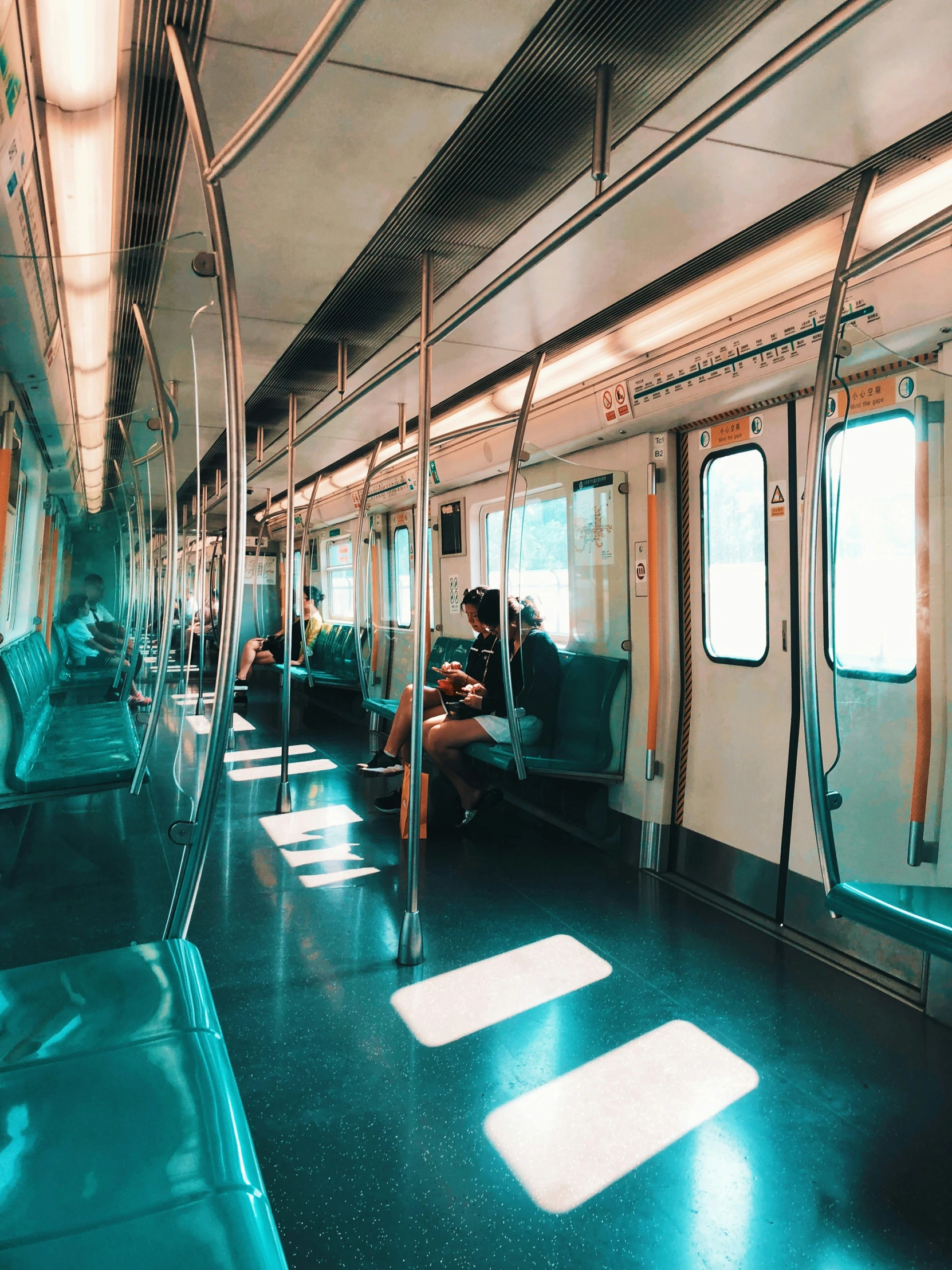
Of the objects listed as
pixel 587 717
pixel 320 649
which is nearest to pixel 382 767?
pixel 587 717

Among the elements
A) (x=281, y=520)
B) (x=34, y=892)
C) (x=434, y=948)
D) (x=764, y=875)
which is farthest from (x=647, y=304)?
(x=281, y=520)

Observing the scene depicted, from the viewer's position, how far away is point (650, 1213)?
6.51 ft

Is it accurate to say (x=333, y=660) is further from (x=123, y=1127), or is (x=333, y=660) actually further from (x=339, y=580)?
(x=123, y=1127)

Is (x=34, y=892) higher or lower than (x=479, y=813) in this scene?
higher

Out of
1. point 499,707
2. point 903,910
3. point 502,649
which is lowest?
point 903,910

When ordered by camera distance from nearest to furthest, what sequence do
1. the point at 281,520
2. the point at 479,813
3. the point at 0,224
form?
1. the point at 0,224
2. the point at 479,813
3. the point at 281,520

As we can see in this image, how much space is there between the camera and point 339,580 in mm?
9227

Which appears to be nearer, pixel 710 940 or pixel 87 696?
pixel 87 696

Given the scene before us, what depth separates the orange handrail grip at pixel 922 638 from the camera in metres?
2.20

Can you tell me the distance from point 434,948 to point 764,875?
1.61 m

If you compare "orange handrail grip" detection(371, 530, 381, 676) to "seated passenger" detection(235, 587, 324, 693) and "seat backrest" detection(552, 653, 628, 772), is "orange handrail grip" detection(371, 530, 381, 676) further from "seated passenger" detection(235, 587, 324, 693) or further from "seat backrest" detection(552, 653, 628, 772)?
"seated passenger" detection(235, 587, 324, 693)

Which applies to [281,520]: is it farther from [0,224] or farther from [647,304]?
[0,224]

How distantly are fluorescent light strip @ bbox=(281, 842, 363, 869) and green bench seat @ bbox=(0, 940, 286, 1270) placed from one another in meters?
2.94

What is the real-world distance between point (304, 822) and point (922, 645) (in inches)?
162
